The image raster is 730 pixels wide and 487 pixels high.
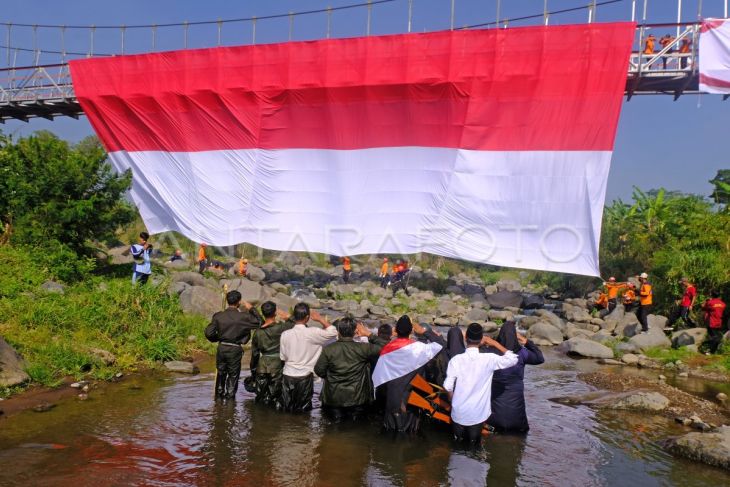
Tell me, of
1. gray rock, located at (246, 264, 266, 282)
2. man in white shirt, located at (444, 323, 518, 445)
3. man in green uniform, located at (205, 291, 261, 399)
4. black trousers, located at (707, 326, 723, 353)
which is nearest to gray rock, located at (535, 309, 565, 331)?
black trousers, located at (707, 326, 723, 353)

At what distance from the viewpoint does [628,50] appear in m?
16.6

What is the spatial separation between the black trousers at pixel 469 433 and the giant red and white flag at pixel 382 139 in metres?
10.8

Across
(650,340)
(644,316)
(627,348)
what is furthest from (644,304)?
(627,348)

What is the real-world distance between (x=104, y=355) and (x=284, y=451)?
483 centimetres

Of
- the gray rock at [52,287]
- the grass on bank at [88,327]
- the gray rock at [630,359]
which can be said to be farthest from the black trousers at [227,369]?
the gray rock at [630,359]

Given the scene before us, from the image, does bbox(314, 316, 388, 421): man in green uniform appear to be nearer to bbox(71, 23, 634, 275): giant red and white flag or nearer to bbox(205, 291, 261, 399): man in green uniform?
bbox(205, 291, 261, 399): man in green uniform

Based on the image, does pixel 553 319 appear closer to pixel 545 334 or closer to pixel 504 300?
pixel 545 334

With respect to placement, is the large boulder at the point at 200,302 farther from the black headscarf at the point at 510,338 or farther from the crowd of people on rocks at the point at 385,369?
the black headscarf at the point at 510,338

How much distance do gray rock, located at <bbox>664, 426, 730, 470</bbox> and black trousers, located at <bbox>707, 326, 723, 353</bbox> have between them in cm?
776

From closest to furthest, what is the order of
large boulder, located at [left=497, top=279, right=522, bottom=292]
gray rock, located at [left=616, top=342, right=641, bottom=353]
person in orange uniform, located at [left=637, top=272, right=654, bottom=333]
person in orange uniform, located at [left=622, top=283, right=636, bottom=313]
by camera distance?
gray rock, located at [left=616, top=342, right=641, bottom=353], person in orange uniform, located at [left=637, top=272, right=654, bottom=333], person in orange uniform, located at [left=622, top=283, right=636, bottom=313], large boulder, located at [left=497, top=279, right=522, bottom=292]

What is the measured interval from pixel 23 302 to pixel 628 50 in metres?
15.2

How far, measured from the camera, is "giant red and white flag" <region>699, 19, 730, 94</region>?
52.9 ft

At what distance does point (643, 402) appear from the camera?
9.80 meters

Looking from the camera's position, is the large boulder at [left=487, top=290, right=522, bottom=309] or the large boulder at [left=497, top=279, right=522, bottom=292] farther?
the large boulder at [left=497, top=279, right=522, bottom=292]
